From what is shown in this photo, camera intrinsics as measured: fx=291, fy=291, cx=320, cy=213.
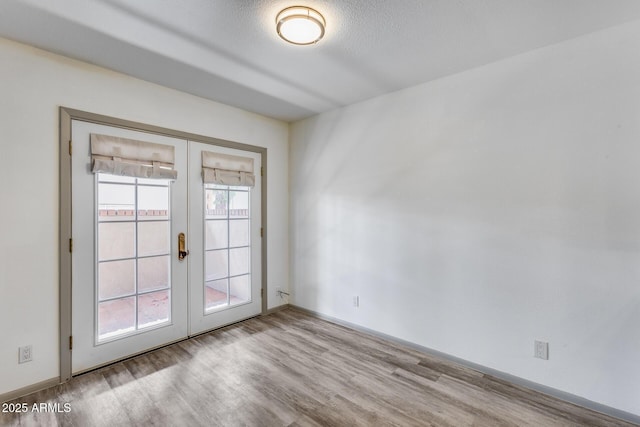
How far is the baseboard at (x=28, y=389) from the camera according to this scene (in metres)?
2.07

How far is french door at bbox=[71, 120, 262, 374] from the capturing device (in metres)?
2.44

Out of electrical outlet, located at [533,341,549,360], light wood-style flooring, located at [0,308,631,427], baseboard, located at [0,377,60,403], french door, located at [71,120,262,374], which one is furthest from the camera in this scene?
french door, located at [71,120,262,374]

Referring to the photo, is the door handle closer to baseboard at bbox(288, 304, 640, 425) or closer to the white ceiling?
the white ceiling

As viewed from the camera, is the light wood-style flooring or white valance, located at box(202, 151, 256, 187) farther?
white valance, located at box(202, 151, 256, 187)

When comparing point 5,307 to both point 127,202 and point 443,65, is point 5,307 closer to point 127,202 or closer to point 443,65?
point 127,202

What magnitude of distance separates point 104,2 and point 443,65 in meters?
2.48

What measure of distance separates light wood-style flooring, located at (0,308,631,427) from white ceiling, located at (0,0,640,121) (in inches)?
102

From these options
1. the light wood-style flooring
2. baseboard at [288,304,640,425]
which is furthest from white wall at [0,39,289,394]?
baseboard at [288,304,640,425]

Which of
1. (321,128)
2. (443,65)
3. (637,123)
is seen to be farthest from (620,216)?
(321,128)

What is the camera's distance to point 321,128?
374 centimetres

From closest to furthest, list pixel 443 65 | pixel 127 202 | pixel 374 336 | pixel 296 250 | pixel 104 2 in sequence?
pixel 104 2, pixel 443 65, pixel 127 202, pixel 374 336, pixel 296 250

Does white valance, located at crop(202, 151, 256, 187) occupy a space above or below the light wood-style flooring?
above

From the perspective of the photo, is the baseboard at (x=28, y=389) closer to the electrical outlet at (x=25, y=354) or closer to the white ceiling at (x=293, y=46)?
the electrical outlet at (x=25, y=354)

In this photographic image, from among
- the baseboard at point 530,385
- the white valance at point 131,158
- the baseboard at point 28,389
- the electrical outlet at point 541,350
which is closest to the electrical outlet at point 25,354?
the baseboard at point 28,389
